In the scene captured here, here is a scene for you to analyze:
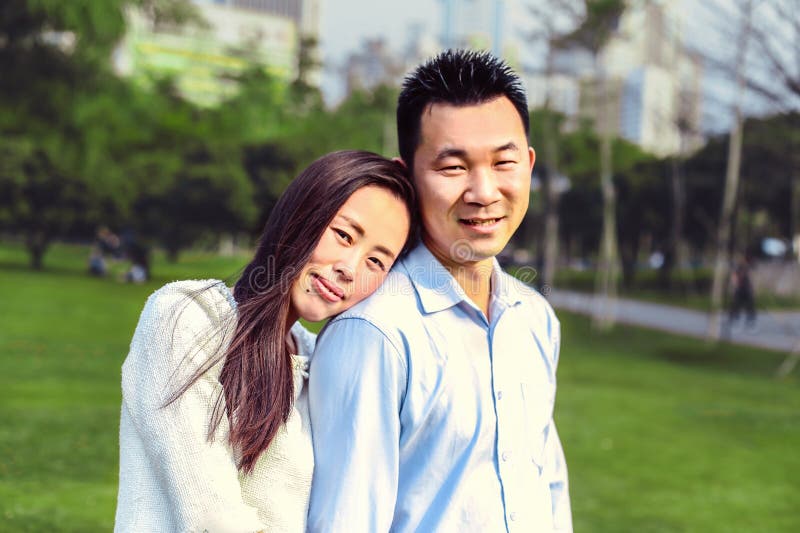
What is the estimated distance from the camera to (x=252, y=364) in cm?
161

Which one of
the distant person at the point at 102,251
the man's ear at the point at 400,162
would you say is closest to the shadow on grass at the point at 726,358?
the man's ear at the point at 400,162

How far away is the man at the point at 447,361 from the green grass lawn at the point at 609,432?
976mm

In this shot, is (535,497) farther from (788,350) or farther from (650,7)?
(650,7)

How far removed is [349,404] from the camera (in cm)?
149

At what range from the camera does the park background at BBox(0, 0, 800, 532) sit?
5.80 metres

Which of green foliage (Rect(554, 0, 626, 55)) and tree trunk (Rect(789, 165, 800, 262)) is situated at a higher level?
green foliage (Rect(554, 0, 626, 55))

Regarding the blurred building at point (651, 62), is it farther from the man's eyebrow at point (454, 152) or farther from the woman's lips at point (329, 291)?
the woman's lips at point (329, 291)

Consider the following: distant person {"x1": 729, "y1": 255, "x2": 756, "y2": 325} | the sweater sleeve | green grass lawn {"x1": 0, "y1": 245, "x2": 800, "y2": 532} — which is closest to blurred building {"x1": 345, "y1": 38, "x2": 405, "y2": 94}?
distant person {"x1": 729, "y1": 255, "x2": 756, "y2": 325}

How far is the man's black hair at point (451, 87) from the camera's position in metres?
1.69

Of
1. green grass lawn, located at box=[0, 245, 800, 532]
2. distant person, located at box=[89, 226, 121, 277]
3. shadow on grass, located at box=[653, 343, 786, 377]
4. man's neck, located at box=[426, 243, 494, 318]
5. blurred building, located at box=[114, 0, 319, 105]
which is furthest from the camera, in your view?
blurred building, located at box=[114, 0, 319, 105]

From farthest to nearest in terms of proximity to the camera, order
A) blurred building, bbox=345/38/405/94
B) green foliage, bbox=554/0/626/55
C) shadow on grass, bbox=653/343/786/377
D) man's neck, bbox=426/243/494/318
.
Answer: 1. blurred building, bbox=345/38/405/94
2. green foliage, bbox=554/0/626/55
3. shadow on grass, bbox=653/343/786/377
4. man's neck, bbox=426/243/494/318

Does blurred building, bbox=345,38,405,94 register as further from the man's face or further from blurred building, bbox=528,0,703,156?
the man's face

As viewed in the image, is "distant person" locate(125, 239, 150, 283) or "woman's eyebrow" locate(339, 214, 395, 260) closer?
"woman's eyebrow" locate(339, 214, 395, 260)

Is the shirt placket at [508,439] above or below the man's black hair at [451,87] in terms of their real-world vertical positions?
below
